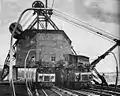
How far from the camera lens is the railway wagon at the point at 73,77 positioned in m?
7.73

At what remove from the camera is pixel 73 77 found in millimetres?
7941

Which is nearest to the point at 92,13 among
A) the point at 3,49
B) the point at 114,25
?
the point at 114,25

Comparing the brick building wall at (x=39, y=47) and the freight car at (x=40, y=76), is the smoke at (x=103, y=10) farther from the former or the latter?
the freight car at (x=40, y=76)

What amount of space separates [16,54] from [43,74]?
1098 millimetres

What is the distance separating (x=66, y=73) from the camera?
25.6 ft

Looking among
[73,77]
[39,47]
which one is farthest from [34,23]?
[73,77]

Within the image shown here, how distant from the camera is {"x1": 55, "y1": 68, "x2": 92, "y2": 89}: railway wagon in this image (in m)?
7.73

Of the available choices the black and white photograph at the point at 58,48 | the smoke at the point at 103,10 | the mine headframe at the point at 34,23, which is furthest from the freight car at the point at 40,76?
the smoke at the point at 103,10

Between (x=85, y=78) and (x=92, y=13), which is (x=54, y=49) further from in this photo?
(x=92, y=13)

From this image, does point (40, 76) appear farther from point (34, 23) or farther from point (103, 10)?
point (103, 10)

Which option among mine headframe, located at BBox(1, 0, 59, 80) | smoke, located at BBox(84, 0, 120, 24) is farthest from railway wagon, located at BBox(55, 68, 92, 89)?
smoke, located at BBox(84, 0, 120, 24)

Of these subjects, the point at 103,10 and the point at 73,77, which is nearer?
the point at 103,10

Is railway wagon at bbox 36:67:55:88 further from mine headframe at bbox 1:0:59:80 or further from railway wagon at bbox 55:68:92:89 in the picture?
mine headframe at bbox 1:0:59:80

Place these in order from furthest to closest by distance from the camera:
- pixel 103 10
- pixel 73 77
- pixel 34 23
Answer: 1. pixel 73 77
2. pixel 34 23
3. pixel 103 10
